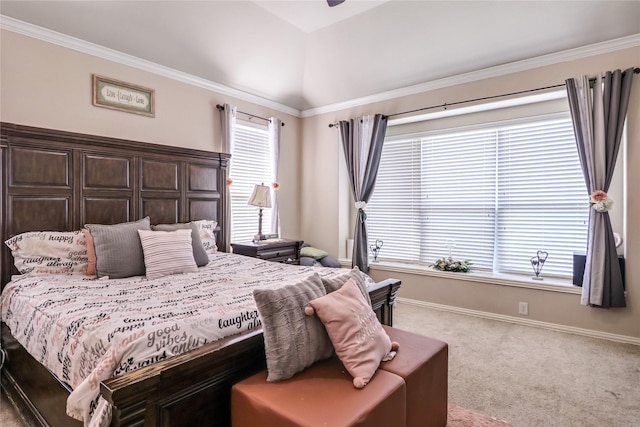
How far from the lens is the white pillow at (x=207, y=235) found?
3.41 metres

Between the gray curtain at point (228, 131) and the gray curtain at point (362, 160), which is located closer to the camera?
the gray curtain at point (228, 131)

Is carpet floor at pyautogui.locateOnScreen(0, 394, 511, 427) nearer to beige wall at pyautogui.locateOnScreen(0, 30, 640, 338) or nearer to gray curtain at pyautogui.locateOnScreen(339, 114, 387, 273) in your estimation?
beige wall at pyautogui.locateOnScreen(0, 30, 640, 338)

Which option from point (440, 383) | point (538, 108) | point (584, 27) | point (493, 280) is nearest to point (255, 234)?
point (493, 280)

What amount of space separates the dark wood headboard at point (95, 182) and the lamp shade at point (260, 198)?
1.16ft

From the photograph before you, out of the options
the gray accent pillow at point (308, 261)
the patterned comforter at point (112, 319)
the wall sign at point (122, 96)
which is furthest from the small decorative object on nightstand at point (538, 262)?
the wall sign at point (122, 96)

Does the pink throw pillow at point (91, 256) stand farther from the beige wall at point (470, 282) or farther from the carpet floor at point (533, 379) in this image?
the beige wall at point (470, 282)

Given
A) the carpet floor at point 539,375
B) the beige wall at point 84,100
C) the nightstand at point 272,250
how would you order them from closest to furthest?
the carpet floor at point 539,375
the beige wall at point 84,100
the nightstand at point 272,250

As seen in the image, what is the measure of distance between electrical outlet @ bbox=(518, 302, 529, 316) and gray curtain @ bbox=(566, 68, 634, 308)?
1.68 feet

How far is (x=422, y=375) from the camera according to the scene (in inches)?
64.4

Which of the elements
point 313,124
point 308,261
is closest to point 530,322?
point 308,261

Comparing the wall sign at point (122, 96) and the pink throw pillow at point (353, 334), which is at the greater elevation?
the wall sign at point (122, 96)

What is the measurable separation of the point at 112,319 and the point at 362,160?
3.60 metres

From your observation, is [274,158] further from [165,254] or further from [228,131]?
[165,254]

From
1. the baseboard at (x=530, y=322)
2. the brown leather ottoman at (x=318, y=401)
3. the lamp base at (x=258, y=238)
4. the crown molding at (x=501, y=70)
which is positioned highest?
the crown molding at (x=501, y=70)
